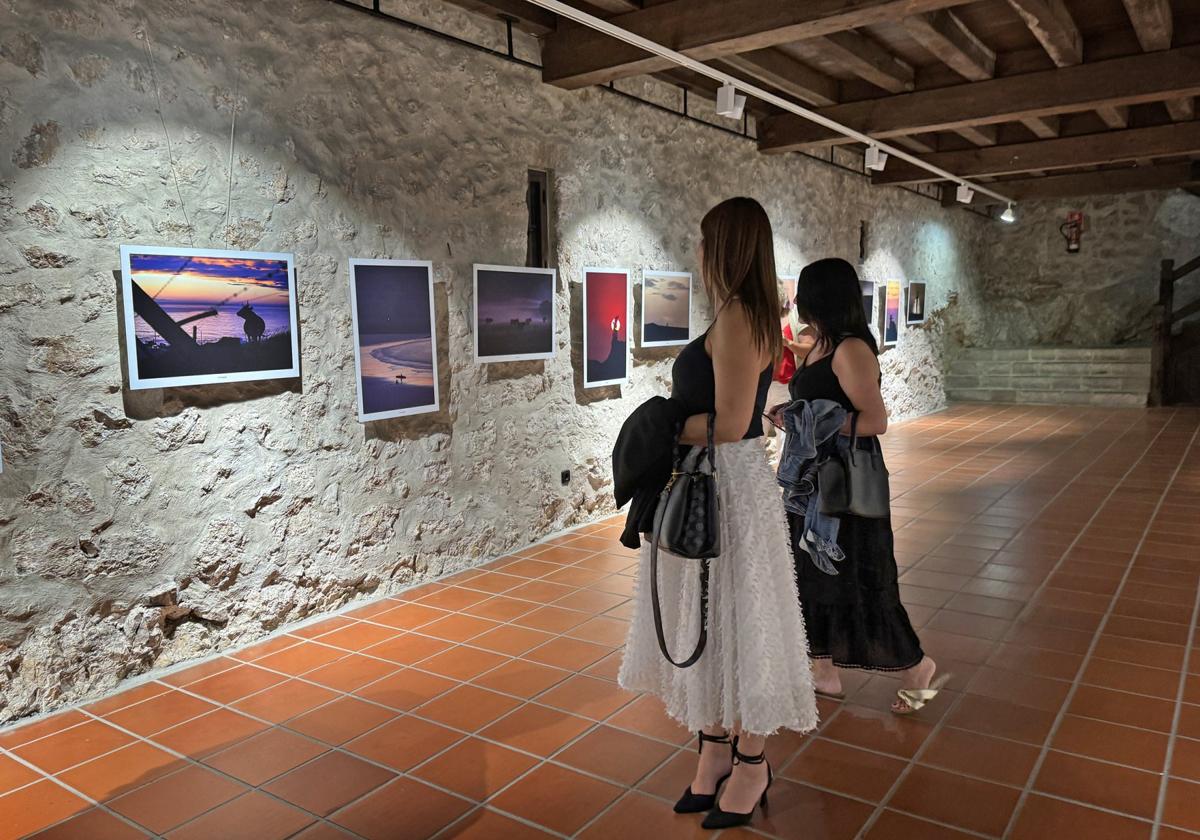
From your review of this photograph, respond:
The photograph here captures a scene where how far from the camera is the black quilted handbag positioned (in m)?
2.18

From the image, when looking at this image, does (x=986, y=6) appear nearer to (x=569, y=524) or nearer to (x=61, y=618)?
(x=569, y=524)

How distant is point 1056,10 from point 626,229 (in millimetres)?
3144

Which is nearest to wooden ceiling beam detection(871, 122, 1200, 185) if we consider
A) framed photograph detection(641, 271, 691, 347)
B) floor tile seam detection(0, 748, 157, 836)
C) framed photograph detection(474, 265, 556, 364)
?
framed photograph detection(641, 271, 691, 347)

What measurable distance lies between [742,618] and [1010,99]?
6.10 m

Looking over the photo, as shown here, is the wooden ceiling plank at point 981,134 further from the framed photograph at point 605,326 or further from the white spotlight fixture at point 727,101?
the framed photograph at point 605,326

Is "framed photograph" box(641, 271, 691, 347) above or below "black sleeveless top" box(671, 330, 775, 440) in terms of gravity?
above

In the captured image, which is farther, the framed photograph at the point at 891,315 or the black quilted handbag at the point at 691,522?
the framed photograph at the point at 891,315

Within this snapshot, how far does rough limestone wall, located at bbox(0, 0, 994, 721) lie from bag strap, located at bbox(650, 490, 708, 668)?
2.49 m

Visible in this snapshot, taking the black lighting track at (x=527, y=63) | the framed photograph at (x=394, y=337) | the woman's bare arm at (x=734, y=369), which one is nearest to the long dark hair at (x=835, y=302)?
the woman's bare arm at (x=734, y=369)

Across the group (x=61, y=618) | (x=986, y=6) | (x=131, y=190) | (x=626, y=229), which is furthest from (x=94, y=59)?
(x=986, y=6)

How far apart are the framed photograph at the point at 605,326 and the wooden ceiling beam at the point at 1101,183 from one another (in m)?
8.72

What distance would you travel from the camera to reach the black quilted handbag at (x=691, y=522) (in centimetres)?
218

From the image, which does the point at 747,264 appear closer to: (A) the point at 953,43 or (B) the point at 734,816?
(B) the point at 734,816

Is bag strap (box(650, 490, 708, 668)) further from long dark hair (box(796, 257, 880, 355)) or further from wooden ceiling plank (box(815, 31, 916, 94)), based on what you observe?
wooden ceiling plank (box(815, 31, 916, 94))
